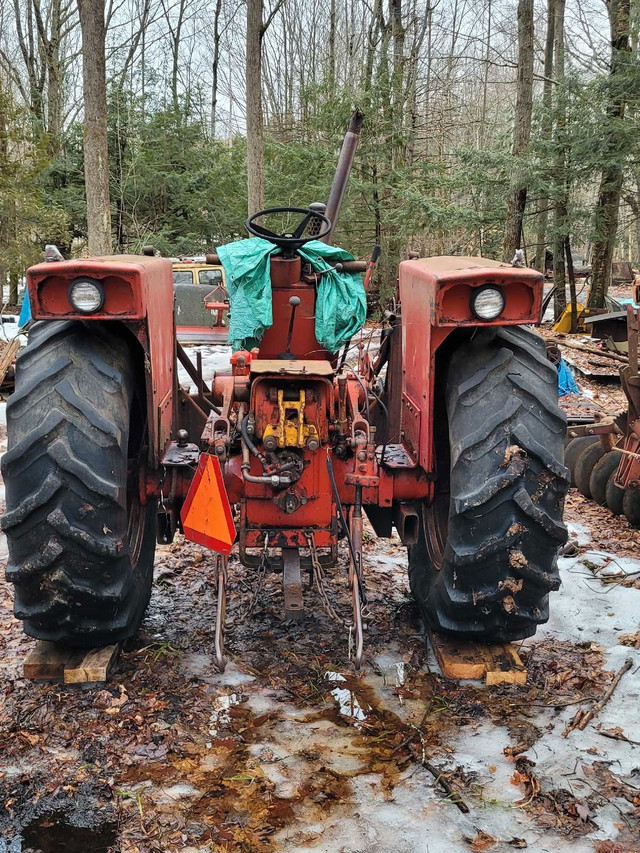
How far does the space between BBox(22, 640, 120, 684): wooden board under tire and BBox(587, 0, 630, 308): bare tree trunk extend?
38.5 ft

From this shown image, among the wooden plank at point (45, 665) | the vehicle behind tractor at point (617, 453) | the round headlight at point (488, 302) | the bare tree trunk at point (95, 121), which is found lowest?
the wooden plank at point (45, 665)

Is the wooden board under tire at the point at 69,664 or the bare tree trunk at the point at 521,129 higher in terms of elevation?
the bare tree trunk at the point at 521,129

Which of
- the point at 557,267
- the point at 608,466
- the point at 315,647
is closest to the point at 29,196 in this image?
the point at 557,267

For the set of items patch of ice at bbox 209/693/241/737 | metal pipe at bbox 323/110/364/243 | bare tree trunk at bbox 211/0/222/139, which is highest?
bare tree trunk at bbox 211/0/222/139

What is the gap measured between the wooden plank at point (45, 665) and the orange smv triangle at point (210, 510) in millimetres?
925

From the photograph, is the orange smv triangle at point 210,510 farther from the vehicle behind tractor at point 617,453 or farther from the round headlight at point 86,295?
the vehicle behind tractor at point 617,453

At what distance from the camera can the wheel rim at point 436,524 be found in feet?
13.4

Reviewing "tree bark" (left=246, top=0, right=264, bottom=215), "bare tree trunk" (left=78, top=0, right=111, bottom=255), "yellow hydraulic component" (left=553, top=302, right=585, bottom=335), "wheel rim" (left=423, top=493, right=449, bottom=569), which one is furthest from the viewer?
"yellow hydraulic component" (left=553, top=302, right=585, bottom=335)

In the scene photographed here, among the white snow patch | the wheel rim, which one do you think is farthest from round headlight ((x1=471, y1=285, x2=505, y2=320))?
the white snow patch

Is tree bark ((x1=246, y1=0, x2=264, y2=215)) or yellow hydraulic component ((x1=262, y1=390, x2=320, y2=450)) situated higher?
tree bark ((x1=246, y1=0, x2=264, y2=215))

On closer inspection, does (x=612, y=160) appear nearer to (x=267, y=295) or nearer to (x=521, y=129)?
(x=521, y=129)

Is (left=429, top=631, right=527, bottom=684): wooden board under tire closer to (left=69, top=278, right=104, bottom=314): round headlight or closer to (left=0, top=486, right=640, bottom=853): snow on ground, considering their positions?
(left=0, top=486, right=640, bottom=853): snow on ground

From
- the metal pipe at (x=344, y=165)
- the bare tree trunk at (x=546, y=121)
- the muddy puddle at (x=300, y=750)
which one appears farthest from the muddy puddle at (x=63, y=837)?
the bare tree trunk at (x=546, y=121)

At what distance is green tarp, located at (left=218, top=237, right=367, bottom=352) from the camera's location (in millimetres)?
4516
